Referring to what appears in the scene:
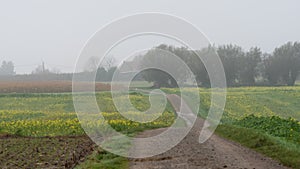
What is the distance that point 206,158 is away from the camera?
42.9ft

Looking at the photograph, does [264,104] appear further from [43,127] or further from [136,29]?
[136,29]

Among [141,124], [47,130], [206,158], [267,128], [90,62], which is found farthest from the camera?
[141,124]

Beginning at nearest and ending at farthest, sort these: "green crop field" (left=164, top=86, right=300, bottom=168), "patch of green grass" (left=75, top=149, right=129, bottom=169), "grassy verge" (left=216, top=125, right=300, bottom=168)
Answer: "patch of green grass" (left=75, top=149, right=129, bottom=169) < "grassy verge" (left=216, top=125, right=300, bottom=168) < "green crop field" (left=164, top=86, right=300, bottom=168)

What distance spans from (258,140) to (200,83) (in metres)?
53.4

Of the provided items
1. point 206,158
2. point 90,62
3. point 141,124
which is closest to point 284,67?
point 141,124

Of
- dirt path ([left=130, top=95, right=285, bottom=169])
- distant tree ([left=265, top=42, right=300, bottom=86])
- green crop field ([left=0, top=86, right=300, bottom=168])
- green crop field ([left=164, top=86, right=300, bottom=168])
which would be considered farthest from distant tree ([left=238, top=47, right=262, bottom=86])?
dirt path ([left=130, top=95, right=285, bottom=169])

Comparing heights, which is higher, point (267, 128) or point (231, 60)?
point (231, 60)

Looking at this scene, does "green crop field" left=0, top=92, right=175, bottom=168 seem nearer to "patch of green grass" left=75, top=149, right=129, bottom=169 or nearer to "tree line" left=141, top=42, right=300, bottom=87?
"patch of green grass" left=75, top=149, right=129, bottom=169

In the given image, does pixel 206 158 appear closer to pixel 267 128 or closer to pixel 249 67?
pixel 267 128

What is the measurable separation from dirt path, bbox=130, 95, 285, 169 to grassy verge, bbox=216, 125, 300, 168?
338 mm

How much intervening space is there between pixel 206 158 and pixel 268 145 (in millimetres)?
3366

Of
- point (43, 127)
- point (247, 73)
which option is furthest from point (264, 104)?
point (247, 73)

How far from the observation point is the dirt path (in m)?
11.8

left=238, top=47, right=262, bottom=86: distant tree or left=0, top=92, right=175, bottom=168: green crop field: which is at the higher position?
left=238, top=47, right=262, bottom=86: distant tree
